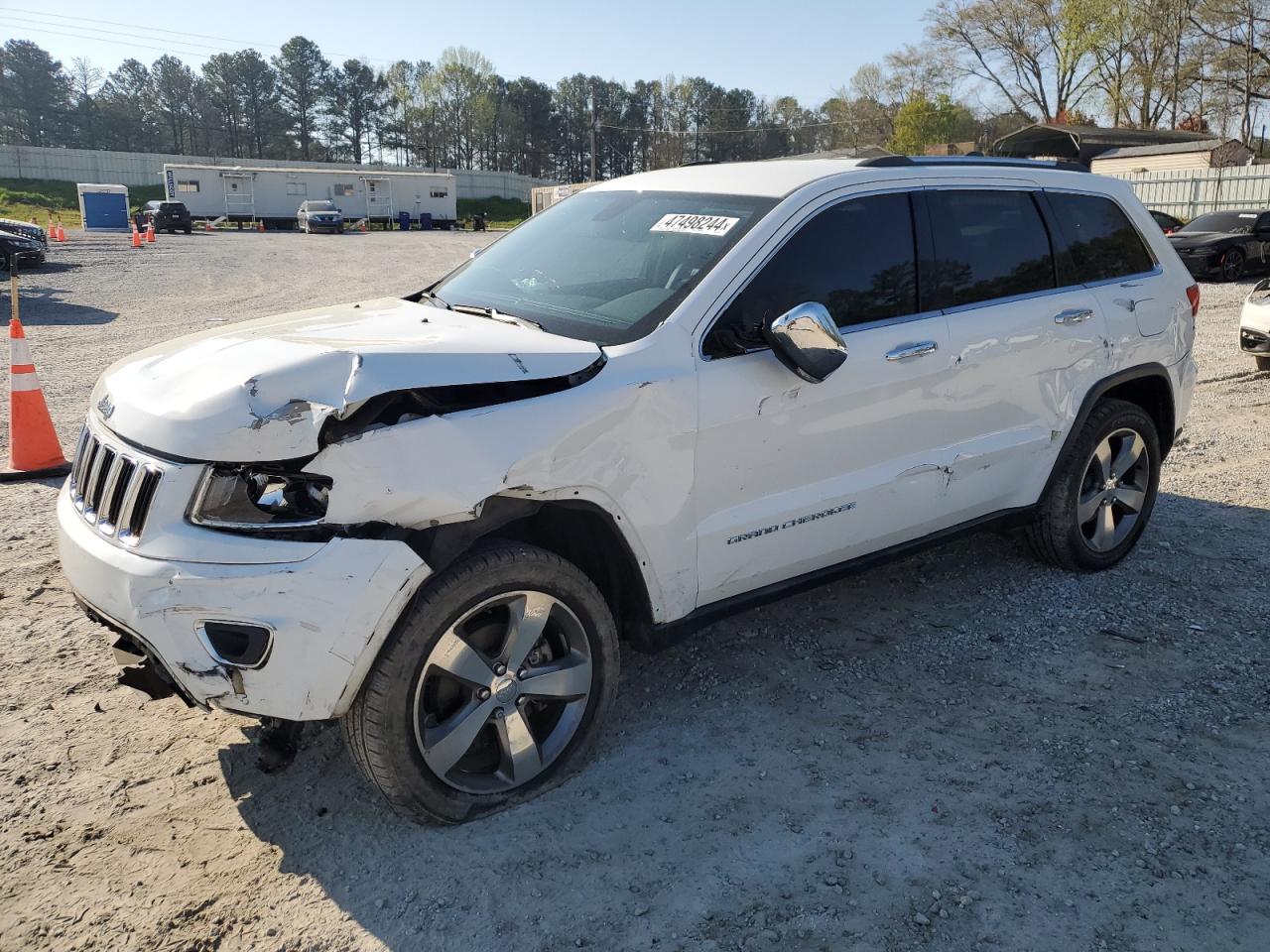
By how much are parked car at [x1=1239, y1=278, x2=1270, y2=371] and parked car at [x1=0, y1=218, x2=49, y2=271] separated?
67.7 ft

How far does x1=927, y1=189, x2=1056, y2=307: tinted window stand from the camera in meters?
3.96

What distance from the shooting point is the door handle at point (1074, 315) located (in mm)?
4289

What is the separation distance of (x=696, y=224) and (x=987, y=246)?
1399mm

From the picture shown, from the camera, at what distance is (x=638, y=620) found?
3232 millimetres

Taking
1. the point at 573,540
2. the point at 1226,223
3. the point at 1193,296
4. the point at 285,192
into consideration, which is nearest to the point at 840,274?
the point at 573,540

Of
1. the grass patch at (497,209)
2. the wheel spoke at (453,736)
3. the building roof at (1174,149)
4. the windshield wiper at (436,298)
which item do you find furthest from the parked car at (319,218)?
the wheel spoke at (453,736)

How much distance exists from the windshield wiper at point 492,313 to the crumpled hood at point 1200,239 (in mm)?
19241

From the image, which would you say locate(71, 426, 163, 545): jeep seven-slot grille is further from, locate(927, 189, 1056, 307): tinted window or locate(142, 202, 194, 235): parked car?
locate(142, 202, 194, 235): parked car

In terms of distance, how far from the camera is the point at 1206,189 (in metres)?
30.7

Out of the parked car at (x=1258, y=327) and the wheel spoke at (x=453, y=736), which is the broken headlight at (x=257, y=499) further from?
the parked car at (x=1258, y=327)

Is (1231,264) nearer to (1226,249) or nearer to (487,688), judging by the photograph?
(1226,249)

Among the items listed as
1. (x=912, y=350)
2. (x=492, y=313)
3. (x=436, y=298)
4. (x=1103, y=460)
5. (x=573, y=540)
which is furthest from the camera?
(x=1103, y=460)

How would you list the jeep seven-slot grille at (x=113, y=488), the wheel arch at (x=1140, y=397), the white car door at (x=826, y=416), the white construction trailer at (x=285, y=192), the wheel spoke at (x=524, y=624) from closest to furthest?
the jeep seven-slot grille at (x=113, y=488), the wheel spoke at (x=524, y=624), the white car door at (x=826, y=416), the wheel arch at (x=1140, y=397), the white construction trailer at (x=285, y=192)

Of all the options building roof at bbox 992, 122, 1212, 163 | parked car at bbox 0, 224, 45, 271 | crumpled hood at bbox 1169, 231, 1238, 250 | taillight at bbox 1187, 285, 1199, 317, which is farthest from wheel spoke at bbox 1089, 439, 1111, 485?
building roof at bbox 992, 122, 1212, 163
